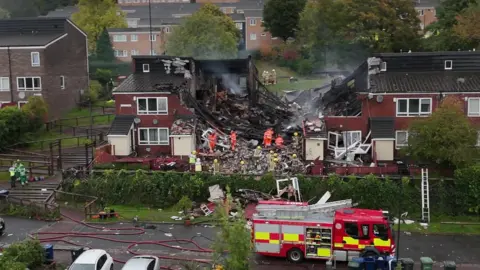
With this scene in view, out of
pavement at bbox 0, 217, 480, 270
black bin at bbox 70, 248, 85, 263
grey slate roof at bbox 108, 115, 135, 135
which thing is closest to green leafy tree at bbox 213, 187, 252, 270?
pavement at bbox 0, 217, 480, 270

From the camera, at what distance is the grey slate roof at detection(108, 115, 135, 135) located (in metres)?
39.2

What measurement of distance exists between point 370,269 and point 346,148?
14976 millimetres

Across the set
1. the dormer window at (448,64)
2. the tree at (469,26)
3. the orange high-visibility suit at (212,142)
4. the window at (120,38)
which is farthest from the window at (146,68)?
the window at (120,38)

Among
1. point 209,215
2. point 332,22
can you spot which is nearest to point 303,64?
point 332,22

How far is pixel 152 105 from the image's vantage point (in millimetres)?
40219

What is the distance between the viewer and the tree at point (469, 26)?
52.6 metres

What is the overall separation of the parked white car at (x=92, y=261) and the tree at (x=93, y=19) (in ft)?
193

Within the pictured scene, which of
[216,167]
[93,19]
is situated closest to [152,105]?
[216,167]

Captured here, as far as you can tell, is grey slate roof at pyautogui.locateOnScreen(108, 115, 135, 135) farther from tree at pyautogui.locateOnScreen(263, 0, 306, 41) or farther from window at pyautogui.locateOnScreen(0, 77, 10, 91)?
tree at pyautogui.locateOnScreen(263, 0, 306, 41)

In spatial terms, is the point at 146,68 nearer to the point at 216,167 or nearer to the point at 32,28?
the point at 216,167

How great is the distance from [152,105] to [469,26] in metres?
28.8

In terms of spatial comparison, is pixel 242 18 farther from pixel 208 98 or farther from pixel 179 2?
pixel 208 98

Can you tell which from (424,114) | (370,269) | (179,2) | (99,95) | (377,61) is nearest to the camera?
(370,269)

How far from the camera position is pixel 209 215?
31.9m
